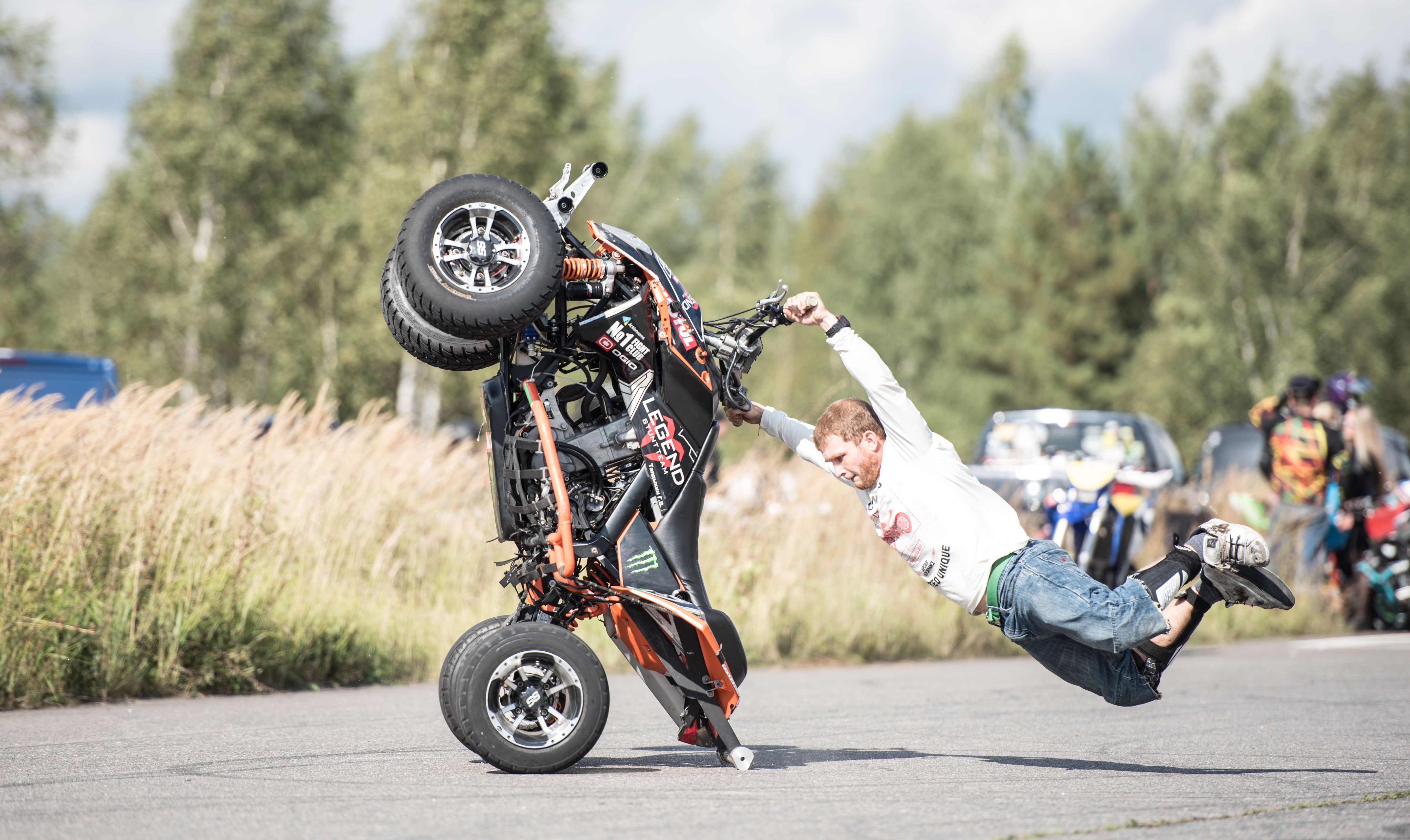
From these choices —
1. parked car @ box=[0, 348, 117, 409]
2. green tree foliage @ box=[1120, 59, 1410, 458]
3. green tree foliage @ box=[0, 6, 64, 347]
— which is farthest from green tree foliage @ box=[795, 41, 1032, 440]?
parked car @ box=[0, 348, 117, 409]

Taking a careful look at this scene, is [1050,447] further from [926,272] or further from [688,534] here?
[926,272]

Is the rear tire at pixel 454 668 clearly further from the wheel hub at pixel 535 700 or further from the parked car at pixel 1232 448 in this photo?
the parked car at pixel 1232 448

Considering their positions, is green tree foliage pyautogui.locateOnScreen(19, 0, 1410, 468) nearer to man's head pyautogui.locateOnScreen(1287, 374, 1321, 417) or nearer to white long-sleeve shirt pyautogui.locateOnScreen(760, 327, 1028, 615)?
man's head pyautogui.locateOnScreen(1287, 374, 1321, 417)

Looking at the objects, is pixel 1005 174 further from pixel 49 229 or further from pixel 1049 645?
pixel 1049 645

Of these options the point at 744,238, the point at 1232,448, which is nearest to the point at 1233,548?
the point at 1232,448

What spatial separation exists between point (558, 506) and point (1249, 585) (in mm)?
2730

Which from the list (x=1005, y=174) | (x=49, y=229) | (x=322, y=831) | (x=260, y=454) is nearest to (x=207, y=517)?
(x=260, y=454)

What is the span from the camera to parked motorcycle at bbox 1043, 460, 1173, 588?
1045cm

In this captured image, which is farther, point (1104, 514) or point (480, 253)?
point (1104, 514)

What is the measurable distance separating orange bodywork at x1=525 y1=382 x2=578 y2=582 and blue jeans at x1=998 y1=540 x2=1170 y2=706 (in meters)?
1.72

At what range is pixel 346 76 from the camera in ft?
111

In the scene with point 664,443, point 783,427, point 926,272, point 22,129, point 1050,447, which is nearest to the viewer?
point 664,443

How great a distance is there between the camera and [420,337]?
197 inches

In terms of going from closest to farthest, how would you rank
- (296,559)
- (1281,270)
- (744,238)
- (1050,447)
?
(296,559), (1050,447), (1281,270), (744,238)
